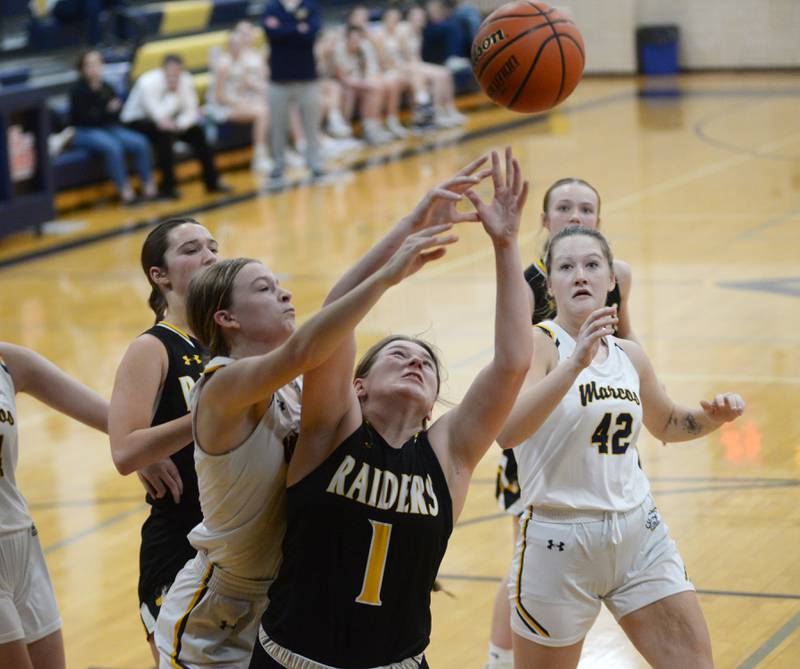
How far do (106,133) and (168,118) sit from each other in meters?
0.76

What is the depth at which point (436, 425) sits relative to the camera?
357 cm

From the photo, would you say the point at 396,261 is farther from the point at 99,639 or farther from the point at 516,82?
the point at 99,639

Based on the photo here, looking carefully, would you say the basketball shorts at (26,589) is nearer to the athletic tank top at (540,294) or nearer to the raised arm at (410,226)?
the raised arm at (410,226)

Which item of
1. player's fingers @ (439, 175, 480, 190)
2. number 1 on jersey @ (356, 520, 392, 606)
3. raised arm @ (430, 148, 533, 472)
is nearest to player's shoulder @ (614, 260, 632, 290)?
raised arm @ (430, 148, 533, 472)

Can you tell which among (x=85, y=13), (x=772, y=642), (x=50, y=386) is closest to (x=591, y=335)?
(x=50, y=386)

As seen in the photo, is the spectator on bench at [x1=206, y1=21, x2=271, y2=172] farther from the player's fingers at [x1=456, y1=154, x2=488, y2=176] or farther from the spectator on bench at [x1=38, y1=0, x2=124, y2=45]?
the player's fingers at [x1=456, y1=154, x2=488, y2=176]

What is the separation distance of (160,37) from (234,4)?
2058mm

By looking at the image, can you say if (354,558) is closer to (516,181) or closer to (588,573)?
(516,181)

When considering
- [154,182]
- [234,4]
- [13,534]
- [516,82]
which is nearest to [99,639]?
[13,534]

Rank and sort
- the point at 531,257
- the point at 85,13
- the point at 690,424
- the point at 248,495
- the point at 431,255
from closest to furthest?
the point at 431,255
the point at 248,495
the point at 690,424
the point at 531,257
the point at 85,13

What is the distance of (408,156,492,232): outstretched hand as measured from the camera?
324cm

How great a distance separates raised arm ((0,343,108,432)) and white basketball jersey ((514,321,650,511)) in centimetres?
136

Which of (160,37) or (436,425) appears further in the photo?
(160,37)

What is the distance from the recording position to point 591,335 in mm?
3975
